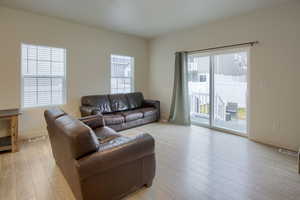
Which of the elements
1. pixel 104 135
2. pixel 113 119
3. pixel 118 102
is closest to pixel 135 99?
pixel 118 102

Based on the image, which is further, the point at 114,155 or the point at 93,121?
the point at 93,121

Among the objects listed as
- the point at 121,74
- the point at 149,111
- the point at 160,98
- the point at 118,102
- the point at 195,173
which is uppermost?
the point at 121,74

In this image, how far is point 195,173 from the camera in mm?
2445

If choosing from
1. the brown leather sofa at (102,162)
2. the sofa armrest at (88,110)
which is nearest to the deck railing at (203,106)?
the sofa armrest at (88,110)

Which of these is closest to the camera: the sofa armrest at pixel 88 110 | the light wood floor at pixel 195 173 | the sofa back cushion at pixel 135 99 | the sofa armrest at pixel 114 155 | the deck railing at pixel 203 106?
the sofa armrest at pixel 114 155

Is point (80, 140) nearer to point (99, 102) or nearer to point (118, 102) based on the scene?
point (99, 102)

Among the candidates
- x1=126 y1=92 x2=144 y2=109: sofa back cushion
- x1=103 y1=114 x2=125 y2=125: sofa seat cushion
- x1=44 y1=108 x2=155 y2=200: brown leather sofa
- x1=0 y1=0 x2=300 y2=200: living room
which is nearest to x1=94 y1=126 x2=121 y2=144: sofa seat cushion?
x1=0 y1=0 x2=300 y2=200: living room

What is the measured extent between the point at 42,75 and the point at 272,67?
16.1 feet

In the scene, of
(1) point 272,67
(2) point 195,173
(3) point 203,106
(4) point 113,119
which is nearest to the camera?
(2) point 195,173

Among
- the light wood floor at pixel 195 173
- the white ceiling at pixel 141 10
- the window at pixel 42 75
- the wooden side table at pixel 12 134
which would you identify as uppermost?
the white ceiling at pixel 141 10

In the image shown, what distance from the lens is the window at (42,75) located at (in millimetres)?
3840

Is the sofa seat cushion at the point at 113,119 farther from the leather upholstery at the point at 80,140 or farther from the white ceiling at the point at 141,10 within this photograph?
the leather upholstery at the point at 80,140

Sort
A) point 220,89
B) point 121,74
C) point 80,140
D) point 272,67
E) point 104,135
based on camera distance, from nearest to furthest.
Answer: point 80,140
point 104,135
point 272,67
point 220,89
point 121,74

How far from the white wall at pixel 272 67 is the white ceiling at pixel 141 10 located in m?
0.27
